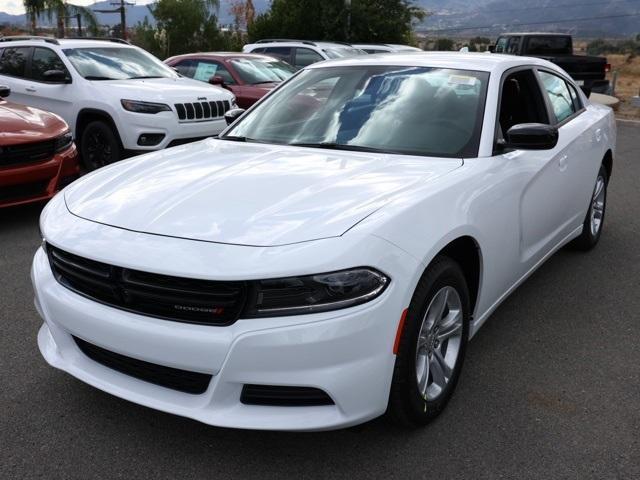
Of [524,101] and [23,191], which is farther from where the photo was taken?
[23,191]

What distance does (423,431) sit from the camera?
9.35 feet

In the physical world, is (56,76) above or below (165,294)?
above

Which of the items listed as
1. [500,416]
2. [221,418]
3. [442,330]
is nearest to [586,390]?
[500,416]

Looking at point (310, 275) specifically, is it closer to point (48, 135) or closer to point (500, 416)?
point (500, 416)

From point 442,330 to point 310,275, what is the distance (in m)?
0.87

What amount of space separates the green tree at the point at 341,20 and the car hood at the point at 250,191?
72.1ft

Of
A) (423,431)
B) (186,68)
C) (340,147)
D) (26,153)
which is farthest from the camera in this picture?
(186,68)

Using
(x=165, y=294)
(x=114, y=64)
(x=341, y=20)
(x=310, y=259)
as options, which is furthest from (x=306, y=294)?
(x=341, y=20)

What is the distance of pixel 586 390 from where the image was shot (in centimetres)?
324

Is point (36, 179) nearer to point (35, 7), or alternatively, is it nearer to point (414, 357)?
point (414, 357)

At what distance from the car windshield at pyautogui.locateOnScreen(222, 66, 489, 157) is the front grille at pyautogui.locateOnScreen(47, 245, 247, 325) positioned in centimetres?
145

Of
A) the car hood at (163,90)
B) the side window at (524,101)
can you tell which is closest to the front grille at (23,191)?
the car hood at (163,90)

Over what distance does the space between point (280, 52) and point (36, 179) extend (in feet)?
30.2

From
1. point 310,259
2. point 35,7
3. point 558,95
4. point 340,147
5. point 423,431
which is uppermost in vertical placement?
point 35,7
